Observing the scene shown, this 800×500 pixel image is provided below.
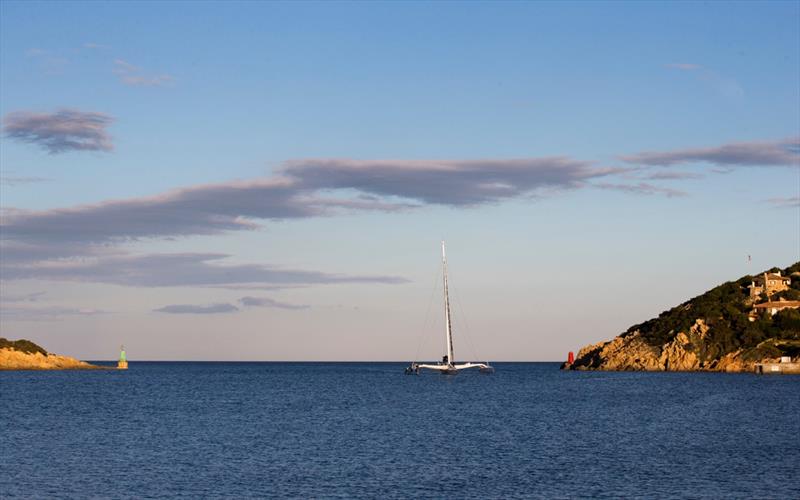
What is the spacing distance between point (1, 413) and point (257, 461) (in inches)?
2820

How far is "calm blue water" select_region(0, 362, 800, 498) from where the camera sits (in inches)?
2475

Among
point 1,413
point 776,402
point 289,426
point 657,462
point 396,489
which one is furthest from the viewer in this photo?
point 776,402

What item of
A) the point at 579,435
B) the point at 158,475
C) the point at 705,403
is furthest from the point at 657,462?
the point at 705,403

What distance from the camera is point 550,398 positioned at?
552 ft

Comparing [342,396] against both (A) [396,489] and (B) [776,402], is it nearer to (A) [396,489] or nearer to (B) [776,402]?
(B) [776,402]

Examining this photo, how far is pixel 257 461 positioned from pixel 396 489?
18.4 metres

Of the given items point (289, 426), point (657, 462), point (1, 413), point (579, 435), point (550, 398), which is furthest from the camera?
point (550, 398)

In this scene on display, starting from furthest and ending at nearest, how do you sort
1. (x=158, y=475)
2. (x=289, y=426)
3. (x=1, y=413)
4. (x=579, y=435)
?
(x=1, y=413)
(x=289, y=426)
(x=579, y=435)
(x=158, y=475)

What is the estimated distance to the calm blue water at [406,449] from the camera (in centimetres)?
6288

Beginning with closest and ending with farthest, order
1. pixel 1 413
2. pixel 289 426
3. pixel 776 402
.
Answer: pixel 289 426
pixel 1 413
pixel 776 402

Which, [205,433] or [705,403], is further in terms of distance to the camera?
[705,403]

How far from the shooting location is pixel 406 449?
276ft

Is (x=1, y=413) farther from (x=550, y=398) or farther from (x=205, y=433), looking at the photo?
(x=550, y=398)

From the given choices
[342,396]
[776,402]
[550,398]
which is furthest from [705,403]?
[342,396]
